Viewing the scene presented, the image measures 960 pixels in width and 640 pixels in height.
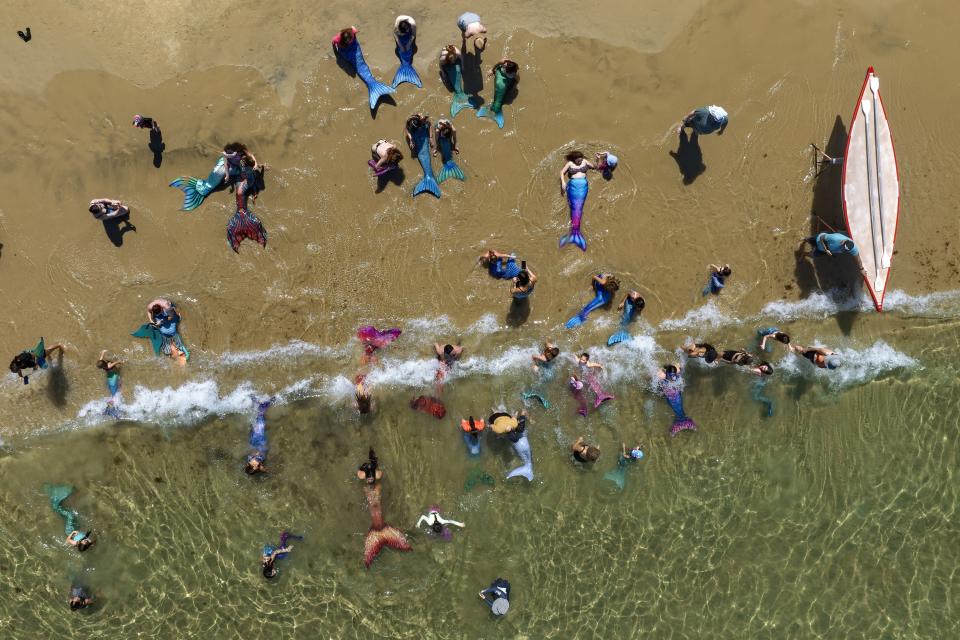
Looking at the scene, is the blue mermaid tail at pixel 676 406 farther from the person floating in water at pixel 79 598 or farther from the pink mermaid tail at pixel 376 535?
the person floating in water at pixel 79 598

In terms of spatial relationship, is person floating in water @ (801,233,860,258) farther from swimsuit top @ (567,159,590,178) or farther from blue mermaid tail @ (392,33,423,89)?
blue mermaid tail @ (392,33,423,89)

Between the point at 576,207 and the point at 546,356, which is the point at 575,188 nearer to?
the point at 576,207

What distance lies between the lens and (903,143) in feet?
36.5

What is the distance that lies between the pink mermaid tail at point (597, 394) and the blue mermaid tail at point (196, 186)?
794cm

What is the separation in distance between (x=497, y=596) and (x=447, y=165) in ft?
28.7

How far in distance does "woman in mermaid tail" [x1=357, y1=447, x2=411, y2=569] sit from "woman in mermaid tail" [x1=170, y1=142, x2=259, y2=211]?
5841 millimetres

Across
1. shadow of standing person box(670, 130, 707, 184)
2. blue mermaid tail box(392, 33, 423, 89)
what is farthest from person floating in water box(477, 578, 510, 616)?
blue mermaid tail box(392, 33, 423, 89)

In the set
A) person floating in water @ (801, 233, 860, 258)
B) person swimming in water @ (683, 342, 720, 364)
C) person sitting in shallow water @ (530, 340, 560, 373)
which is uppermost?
person floating in water @ (801, 233, 860, 258)

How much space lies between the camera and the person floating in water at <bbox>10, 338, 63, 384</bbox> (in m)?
10.2

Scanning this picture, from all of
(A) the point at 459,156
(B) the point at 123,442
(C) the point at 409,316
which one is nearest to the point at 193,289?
(B) the point at 123,442

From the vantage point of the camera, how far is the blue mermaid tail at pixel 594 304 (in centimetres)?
1104

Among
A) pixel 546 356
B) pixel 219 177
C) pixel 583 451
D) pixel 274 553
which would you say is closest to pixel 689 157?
pixel 546 356

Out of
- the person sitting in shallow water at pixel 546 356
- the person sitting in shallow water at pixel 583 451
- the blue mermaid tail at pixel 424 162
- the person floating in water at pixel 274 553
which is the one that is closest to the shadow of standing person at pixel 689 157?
the person sitting in shallow water at pixel 546 356

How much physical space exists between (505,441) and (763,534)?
585 centimetres
